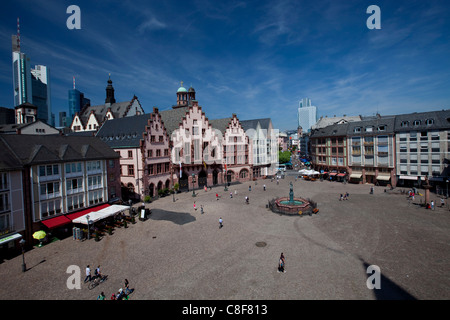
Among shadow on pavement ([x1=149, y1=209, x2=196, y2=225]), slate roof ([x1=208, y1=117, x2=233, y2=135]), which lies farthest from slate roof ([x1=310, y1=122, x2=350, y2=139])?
shadow on pavement ([x1=149, y1=209, x2=196, y2=225])

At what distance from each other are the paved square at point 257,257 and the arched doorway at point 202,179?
23217 millimetres

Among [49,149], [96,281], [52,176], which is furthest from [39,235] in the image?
[96,281]

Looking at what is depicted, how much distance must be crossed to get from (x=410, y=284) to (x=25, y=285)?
30.4 metres

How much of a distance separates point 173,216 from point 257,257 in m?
18.3

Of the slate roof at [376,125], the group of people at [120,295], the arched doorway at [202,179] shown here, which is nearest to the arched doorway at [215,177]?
the arched doorway at [202,179]

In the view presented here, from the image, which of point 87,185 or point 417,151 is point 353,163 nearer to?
point 417,151

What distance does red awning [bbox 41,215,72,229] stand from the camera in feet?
99.0

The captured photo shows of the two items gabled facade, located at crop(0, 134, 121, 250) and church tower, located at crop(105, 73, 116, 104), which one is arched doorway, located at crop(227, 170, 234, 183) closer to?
gabled facade, located at crop(0, 134, 121, 250)

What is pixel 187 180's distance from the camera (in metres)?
59.7

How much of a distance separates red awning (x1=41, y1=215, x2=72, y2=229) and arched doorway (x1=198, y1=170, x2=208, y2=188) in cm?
3308

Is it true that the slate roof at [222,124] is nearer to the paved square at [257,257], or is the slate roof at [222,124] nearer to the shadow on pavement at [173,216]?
the shadow on pavement at [173,216]

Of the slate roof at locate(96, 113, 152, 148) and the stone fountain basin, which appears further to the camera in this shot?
the slate roof at locate(96, 113, 152, 148)

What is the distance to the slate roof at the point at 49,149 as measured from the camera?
30073 millimetres
